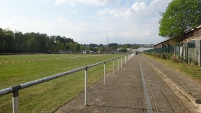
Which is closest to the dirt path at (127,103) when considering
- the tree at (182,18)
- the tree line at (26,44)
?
the tree at (182,18)

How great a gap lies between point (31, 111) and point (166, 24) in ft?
154

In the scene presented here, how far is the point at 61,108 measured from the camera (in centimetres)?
689

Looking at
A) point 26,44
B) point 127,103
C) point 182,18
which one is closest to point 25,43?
point 26,44

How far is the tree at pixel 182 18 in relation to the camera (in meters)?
48.6

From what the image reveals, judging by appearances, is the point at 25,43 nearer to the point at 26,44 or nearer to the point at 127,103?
the point at 26,44

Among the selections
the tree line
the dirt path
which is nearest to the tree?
the dirt path

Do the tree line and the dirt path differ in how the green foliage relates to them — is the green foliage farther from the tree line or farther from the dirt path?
the dirt path

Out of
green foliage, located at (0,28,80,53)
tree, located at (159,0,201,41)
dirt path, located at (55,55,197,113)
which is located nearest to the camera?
dirt path, located at (55,55,197,113)

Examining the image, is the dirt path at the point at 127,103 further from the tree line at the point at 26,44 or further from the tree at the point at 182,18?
the tree line at the point at 26,44

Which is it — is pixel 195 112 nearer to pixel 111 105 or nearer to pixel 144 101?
pixel 144 101

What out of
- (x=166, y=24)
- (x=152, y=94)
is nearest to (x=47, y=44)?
(x=166, y=24)

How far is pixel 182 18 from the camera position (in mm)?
49219

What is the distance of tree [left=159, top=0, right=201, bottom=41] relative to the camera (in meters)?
48.6

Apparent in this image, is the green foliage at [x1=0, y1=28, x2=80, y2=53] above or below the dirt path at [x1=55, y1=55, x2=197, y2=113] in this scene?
above
